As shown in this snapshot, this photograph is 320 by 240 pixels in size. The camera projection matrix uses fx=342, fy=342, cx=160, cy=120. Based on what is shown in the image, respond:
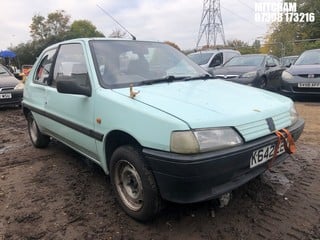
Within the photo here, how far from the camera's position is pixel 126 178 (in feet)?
10.2

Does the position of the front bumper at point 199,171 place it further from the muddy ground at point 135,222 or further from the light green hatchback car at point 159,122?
the muddy ground at point 135,222

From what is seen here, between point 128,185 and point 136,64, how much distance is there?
4.32ft

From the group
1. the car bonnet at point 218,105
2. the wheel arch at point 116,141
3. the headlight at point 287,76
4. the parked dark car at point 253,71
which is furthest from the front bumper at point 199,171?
the parked dark car at point 253,71

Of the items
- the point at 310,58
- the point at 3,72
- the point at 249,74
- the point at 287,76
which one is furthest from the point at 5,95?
the point at 310,58

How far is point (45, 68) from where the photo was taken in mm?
4762

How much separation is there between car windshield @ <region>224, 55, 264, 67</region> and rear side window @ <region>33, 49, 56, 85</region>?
6824 millimetres

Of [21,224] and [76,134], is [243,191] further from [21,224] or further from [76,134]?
[21,224]

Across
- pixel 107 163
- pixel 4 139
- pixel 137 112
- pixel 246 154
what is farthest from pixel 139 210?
pixel 4 139

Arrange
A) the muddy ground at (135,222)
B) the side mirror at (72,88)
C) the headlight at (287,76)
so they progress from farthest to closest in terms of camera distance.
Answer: the headlight at (287,76), the side mirror at (72,88), the muddy ground at (135,222)

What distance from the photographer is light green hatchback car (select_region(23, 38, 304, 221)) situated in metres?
2.47

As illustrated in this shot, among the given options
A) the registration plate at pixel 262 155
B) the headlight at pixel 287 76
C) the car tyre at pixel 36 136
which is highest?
the headlight at pixel 287 76

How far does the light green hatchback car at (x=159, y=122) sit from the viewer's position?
2.47m

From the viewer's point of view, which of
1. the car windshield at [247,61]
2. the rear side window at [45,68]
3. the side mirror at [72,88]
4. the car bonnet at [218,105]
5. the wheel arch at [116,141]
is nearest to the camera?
the car bonnet at [218,105]

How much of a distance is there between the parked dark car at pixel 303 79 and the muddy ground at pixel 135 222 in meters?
4.48
